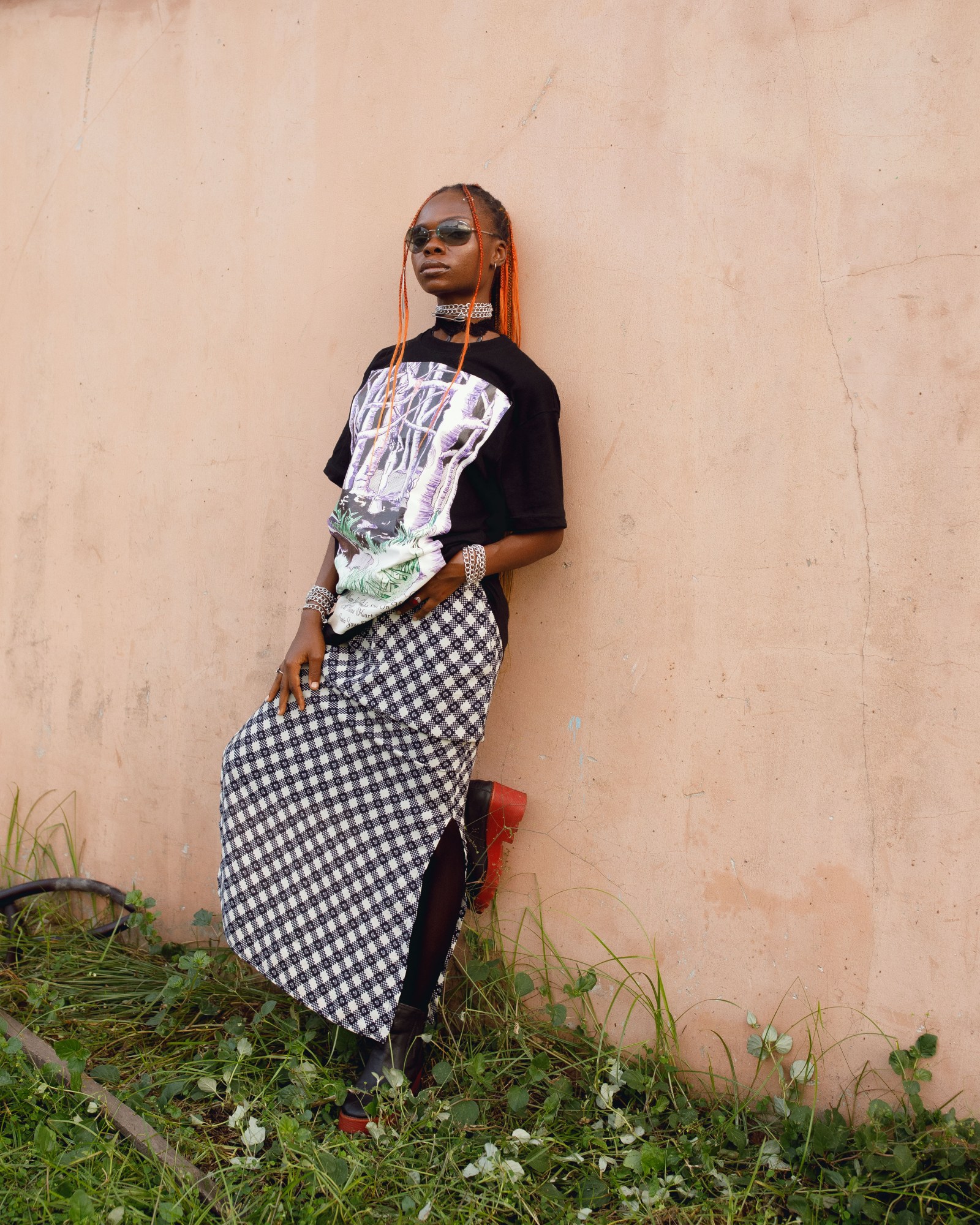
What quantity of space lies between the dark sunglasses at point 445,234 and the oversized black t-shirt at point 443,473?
22 centimetres

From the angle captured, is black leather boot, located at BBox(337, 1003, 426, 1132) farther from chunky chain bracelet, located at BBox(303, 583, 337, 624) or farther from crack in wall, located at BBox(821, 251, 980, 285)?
crack in wall, located at BBox(821, 251, 980, 285)

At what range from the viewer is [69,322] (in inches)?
119

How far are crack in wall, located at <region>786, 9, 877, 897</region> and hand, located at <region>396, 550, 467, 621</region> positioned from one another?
33.3 inches

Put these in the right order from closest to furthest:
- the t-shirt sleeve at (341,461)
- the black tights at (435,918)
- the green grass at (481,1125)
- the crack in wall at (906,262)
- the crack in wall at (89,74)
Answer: the green grass at (481,1125)
the crack in wall at (906,262)
the black tights at (435,918)
the t-shirt sleeve at (341,461)
the crack in wall at (89,74)

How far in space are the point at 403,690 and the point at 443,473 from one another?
48 cm

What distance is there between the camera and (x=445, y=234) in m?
2.18

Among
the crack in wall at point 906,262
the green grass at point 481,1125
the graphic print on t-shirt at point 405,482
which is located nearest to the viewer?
the green grass at point 481,1125

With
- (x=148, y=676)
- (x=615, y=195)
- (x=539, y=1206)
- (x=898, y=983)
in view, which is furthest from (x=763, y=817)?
(x=148, y=676)

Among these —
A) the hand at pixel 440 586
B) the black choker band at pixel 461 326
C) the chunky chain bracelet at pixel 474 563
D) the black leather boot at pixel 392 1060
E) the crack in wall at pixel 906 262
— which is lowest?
the black leather boot at pixel 392 1060

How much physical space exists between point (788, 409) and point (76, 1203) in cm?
206

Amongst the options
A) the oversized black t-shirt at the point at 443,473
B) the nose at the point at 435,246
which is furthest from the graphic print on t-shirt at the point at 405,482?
the nose at the point at 435,246

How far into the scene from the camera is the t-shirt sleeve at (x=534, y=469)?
7.01 ft

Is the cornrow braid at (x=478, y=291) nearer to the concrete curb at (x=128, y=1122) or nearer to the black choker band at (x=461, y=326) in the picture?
the black choker band at (x=461, y=326)

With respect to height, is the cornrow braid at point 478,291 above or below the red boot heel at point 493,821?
above
